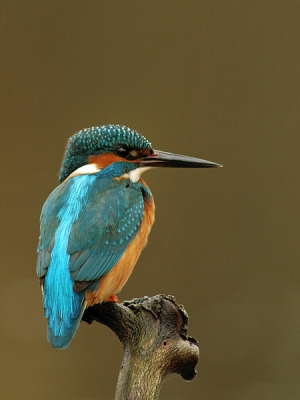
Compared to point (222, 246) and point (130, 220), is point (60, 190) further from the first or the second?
point (222, 246)

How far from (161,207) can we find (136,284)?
1.74 feet

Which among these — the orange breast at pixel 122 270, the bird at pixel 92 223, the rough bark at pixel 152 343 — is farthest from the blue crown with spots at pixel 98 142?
the rough bark at pixel 152 343

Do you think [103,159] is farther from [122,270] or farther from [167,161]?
[122,270]

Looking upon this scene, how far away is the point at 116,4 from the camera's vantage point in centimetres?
472

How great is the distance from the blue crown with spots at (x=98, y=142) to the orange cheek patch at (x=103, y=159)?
1 centimetres

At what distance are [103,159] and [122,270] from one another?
1.11 ft

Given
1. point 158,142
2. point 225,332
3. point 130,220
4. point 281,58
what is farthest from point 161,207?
point 130,220

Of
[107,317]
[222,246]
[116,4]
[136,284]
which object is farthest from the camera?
[116,4]

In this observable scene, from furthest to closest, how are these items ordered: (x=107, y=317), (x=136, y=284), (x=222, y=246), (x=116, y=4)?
(x=116, y=4) → (x=222, y=246) → (x=136, y=284) → (x=107, y=317)

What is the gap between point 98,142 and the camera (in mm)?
2316

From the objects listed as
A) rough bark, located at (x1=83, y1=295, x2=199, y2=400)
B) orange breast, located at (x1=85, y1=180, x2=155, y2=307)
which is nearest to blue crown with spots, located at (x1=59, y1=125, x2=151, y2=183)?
orange breast, located at (x1=85, y1=180, x2=155, y2=307)

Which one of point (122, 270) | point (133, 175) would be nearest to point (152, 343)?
point (122, 270)

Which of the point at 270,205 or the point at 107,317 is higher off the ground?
the point at 270,205

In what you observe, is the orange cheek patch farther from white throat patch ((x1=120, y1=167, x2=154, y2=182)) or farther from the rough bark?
the rough bark
